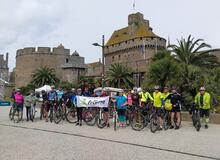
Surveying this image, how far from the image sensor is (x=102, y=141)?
9867mm

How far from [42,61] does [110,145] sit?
241ft

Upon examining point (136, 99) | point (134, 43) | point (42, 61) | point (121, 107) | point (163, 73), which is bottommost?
point (121, 107)

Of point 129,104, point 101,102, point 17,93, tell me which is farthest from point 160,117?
point 17,93

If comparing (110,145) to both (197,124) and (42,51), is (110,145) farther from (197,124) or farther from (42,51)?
(42,51)

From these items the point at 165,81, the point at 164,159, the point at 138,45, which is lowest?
the point at 164,159

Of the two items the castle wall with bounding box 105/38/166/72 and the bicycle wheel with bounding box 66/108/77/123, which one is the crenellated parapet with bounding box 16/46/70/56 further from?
the bicycle wheel with bounding box 66/108/77/123

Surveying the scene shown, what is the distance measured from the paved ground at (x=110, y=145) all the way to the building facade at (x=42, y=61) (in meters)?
67.3

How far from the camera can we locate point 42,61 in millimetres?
80188

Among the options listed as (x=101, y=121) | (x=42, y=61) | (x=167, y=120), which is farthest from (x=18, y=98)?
(x=42, y=61)

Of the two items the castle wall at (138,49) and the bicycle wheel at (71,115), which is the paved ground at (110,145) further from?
the castle wall at (138,49)

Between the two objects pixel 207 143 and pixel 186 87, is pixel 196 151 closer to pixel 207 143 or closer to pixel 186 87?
pixel 207 143

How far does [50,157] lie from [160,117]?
636 cm

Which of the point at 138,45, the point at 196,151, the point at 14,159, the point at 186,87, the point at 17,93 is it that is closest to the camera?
the point at 14,159

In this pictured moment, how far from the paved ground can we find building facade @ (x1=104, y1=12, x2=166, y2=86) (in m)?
51.5
